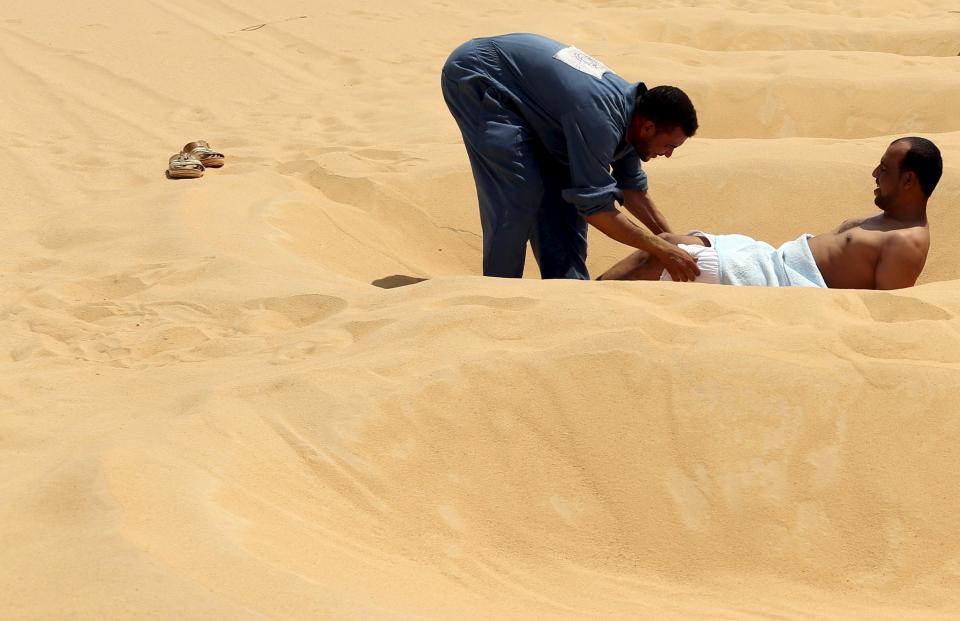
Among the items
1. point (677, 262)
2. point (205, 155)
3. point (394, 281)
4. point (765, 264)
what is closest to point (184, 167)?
point (205, 155)

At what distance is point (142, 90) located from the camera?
21.2 ft

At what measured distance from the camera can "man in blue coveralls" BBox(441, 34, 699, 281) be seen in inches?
132

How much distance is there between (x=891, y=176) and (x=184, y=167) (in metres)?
3.14

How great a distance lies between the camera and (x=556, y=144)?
363cm

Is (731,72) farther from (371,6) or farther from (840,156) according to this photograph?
(371,6)

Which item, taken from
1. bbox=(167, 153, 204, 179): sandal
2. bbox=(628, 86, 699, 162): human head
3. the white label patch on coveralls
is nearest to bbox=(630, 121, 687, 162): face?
bbox=(628, 86, 699, 162): human head

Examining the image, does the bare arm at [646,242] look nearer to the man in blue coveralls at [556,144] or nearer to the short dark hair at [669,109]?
the man in blue coveralls at [556,144]

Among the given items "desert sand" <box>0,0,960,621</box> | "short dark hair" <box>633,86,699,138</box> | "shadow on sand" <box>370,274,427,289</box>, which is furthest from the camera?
"shadow on sand" <box>370,274,427,289</box>

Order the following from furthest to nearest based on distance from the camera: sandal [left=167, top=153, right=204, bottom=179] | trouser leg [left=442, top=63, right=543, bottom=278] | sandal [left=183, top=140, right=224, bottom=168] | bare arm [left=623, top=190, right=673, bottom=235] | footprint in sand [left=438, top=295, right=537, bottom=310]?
sandal [left=183, top=140, right=224, bottom=168] → sandal [left=167, top=153, right=204, bottom=179] → bare arm [left=623, top=190, right=673, bottom=235] → trouser leg [left=442, top=63, right=543, bottom=278] → footprint in sand [left=438, top=295, right=537, bottom=310]

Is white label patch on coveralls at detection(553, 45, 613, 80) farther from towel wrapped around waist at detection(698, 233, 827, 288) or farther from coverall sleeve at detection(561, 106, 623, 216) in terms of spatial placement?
towel wrapped around waist at detection(698, 233, 827, 288)

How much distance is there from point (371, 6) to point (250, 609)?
759 cm

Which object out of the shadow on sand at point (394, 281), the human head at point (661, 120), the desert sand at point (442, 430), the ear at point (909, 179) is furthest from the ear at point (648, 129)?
the shadow on sand at point (394, 281)

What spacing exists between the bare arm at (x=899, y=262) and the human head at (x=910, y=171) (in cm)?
19

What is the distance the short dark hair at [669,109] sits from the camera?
131 inches
